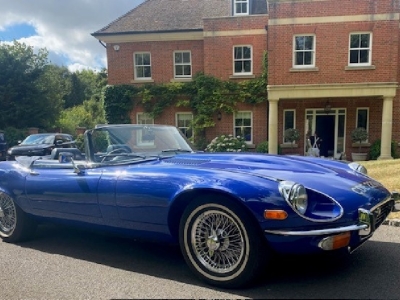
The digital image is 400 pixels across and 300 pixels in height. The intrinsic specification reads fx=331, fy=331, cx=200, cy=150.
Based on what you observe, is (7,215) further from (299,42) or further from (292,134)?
(299,42)

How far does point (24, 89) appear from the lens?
1036 inches

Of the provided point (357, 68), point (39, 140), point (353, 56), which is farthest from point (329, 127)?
point (39, 140)

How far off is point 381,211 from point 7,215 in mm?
4471

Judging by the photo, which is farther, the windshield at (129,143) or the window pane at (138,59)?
the window pane at (138,59)

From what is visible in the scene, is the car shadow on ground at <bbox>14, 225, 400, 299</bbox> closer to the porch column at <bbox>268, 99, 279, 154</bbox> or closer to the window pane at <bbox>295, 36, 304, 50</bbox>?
the porch column at <bbox>268, 99, 279, 154</bbox>

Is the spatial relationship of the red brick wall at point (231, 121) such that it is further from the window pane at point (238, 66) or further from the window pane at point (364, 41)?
the window pane at point (364, 41)

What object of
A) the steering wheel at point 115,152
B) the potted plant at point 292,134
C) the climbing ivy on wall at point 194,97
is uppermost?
the climbing ivy on wall at point 194,97

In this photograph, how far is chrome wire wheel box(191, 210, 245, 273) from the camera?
2.81 metres

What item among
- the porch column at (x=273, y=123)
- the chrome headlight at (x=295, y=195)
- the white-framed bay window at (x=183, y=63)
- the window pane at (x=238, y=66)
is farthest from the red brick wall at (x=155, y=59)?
the chrome headlight at (x=295, y=195)

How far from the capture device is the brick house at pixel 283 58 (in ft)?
46.3

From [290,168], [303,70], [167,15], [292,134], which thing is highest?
[167,15]

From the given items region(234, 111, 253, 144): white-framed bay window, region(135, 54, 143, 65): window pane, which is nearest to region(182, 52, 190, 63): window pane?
region(135, 54, 143, 65): window pane

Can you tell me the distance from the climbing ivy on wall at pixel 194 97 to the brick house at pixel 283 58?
417mm

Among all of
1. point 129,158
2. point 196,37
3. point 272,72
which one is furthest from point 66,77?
point 129,158
